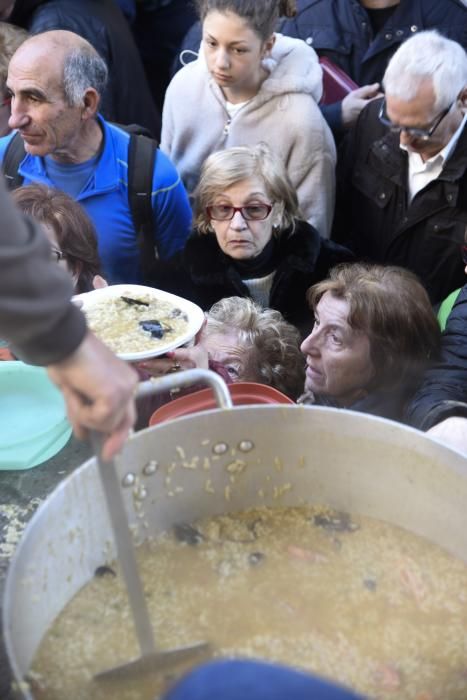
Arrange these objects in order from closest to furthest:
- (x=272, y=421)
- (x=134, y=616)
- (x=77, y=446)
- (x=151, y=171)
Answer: (x=134, y=616) < (x=272, y=421) < (x=77, y=446) < (x=151, y=171)

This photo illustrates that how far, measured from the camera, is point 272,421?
1497mm

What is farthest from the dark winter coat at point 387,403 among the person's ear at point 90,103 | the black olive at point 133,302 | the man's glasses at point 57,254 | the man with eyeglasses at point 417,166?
the person's ear at point 90,103

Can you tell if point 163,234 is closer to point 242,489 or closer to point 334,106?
point 334,106

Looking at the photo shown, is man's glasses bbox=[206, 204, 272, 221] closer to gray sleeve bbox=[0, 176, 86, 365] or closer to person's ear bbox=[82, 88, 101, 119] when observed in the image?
person's ear bbox=[82, 88, 101, 119]

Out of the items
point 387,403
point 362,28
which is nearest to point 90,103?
point 362,28

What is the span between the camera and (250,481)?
1613 millimetres

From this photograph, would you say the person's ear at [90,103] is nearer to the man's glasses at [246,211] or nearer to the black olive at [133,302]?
the man's glasses at [246,211]

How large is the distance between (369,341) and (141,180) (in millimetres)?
1057

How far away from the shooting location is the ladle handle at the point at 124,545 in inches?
44.4

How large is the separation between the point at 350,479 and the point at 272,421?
0.23m

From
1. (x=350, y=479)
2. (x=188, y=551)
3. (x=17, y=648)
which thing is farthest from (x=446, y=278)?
(x=17, y=648)

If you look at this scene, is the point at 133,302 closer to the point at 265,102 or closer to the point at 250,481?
the point at 250,481

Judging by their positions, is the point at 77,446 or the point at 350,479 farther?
the point at 77,446

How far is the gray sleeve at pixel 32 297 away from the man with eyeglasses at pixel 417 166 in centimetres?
200
